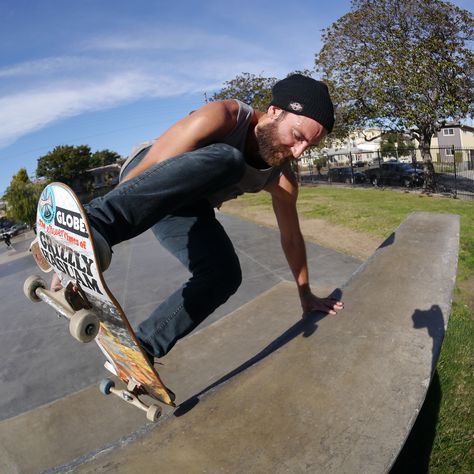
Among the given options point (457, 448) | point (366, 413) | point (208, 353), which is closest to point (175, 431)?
point (366, 413)

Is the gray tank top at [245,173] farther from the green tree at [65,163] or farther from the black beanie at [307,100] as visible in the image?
the green tree at [65,163]

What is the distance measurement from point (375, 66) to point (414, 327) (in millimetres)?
18050

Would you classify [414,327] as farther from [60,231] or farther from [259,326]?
[259,326]

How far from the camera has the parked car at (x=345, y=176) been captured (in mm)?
24672

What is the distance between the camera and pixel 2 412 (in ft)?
9.87

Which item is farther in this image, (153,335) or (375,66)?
(375,66)

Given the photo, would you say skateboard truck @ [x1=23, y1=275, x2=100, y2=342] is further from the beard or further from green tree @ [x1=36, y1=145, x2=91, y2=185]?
green tree @ [x1=36, y1=145, x2=91, y2=185]

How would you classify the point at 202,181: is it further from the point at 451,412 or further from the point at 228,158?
the point at 451,412

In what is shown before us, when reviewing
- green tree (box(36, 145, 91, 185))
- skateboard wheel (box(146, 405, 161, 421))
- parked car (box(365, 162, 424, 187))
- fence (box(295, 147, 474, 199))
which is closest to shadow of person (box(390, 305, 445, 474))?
skateboard wheel (box(146, 405, 161, 421))

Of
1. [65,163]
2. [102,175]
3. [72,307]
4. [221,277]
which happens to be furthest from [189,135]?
[102,175]

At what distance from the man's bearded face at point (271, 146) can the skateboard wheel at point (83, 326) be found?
109cm

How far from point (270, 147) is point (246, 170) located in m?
0.16

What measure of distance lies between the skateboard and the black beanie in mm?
1021

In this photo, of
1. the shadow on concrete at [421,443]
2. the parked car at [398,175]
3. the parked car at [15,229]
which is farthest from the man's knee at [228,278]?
the parked car at [15,229]
